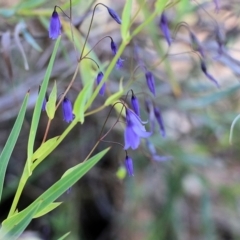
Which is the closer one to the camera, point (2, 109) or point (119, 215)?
point (2, 109)

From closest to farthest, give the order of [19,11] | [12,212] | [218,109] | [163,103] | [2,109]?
[12,212], [19,11], [2,109], [163,103], [218,109]

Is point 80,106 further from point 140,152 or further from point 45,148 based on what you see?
point 140,152

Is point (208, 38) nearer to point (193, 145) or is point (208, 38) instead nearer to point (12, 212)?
point (193, 145)

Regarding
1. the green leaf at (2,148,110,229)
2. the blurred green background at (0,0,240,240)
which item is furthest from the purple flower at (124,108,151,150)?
the blurred green background at (0,0,240,240)

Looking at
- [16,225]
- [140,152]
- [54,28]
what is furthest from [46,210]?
[140,152]

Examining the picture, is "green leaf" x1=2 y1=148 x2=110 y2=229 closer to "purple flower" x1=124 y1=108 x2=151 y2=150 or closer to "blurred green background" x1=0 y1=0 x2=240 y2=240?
"purple flower" x1=124 y1=108 x2=151 y2=150

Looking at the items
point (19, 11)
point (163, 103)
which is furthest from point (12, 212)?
point (163, 103)

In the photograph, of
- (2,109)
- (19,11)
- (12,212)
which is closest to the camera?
(12,212)
